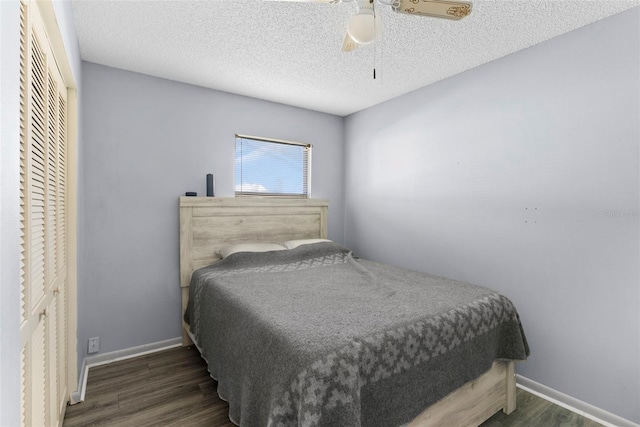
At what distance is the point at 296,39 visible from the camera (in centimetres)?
227

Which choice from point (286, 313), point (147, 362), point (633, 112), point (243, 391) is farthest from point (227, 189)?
point (633, 112)

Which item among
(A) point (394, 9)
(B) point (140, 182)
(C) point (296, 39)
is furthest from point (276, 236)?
(A) point (394, 9)

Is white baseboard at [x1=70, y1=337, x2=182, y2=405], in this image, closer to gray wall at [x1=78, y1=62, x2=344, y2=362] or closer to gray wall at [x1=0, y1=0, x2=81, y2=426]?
gray wall at [x1=78, y1=62, x2=344, y2=362]

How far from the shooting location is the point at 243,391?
1.61m

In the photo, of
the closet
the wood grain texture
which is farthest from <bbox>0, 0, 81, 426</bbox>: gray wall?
the wood grain texture

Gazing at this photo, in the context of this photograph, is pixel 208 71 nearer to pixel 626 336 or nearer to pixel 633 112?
pixel 633 112

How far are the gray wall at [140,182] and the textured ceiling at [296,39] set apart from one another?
0.24m

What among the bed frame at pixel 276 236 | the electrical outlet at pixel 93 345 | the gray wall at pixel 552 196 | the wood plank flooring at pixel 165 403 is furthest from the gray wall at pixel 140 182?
the gray wall at pixel 552 196

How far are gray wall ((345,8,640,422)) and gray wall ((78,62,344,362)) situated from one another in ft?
7.08

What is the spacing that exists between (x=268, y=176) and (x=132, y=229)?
1.48 metres

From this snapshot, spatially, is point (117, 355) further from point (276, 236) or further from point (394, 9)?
point (394, 9)

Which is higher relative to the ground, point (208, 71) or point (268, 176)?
point (208, 71)

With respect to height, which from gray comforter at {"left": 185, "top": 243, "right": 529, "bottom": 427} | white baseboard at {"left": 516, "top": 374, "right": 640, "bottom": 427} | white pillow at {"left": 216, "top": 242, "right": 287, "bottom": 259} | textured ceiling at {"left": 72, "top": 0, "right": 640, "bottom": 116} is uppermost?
textured ceiling at {"left": 72, "top": 0, "right": 640, "bottom": 116}

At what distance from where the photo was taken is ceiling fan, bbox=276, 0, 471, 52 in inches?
56.0
